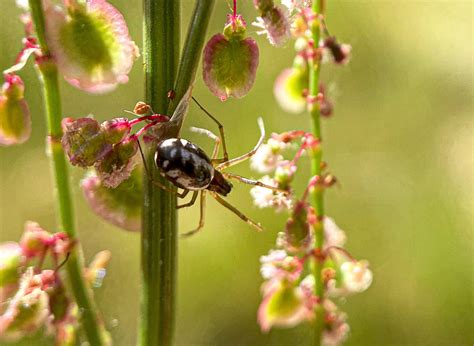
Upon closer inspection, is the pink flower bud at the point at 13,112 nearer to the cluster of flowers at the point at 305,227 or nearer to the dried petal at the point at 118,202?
the dried petal at the point at 118,202

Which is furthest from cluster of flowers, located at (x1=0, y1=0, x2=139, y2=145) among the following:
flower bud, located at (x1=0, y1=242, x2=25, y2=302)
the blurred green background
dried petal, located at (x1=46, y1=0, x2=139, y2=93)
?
the blurred green background

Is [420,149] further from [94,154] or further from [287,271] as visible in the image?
[94,154]

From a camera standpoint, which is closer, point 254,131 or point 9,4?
point 9,4

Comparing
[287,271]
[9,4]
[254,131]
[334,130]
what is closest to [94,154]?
[287,271]

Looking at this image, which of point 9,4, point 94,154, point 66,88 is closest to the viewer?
point 94,154

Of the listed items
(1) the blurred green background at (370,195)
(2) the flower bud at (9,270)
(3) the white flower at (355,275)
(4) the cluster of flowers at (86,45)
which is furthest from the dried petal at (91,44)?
(1) the blurred green background at (370,195)

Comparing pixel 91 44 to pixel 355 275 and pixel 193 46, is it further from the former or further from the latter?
pixel 355 275

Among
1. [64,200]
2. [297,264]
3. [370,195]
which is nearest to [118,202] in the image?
[64,200]
